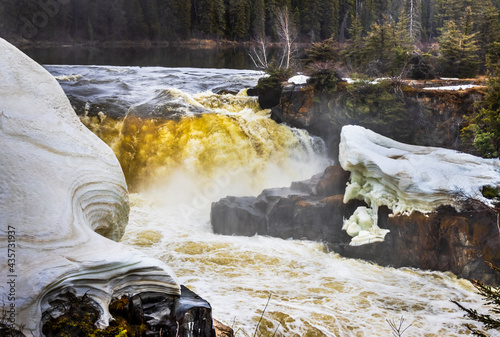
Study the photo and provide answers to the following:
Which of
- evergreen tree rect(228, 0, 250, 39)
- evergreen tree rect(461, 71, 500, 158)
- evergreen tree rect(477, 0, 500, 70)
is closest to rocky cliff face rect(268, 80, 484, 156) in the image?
evergreen tree rect(461, 71, 500, 158)

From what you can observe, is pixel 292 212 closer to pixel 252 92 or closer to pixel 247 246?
pixel 247 246

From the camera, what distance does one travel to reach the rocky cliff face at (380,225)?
29.9 ft

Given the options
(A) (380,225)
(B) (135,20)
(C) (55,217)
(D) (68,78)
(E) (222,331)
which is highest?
(B) (135,20)

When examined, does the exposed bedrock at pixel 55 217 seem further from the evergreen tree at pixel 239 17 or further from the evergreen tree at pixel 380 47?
the evergreen tree at pixel 239 17

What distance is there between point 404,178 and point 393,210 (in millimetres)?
799

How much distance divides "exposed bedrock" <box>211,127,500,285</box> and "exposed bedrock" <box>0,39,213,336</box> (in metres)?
7.07

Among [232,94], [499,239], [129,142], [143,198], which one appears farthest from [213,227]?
[232,94]

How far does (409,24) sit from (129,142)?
792 inches

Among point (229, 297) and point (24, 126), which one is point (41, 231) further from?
point (229, 297)

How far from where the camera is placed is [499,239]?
885 cm

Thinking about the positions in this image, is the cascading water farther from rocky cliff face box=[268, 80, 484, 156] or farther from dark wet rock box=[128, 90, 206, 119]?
rocky cliff face box=[268, 80, 484, 156]

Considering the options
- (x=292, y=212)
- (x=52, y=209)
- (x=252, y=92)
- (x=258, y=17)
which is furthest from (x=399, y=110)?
(x=258, y=17)

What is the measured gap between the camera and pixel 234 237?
442 inches

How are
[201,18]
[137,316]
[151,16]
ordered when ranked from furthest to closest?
[201,18], [151,16], [137,316]
